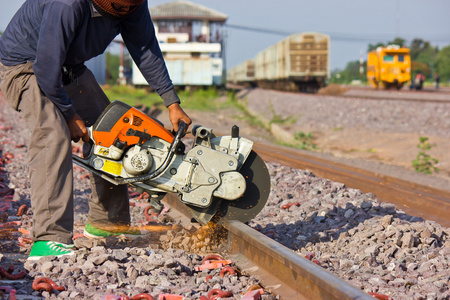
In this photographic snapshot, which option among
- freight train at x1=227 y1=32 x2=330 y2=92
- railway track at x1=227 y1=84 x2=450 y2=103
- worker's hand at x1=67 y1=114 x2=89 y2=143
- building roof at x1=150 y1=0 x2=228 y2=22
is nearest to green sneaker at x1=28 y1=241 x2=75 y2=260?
worker's hand at x1=67 y1=114 x2=89 y2=143

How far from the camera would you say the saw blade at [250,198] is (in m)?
4.17

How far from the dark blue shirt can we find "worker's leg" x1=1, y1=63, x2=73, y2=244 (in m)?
0.11

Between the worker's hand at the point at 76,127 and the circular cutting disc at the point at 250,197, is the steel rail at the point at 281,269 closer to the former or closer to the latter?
the circular cutting disc at the point at 250,197

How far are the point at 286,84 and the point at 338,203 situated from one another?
3306 centimetres

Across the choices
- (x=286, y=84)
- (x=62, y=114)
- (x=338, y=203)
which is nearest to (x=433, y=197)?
(x=338, y=203)

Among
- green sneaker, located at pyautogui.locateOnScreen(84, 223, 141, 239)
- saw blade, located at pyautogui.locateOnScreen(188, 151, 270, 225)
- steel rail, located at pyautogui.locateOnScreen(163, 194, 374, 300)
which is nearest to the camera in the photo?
steel rail, located at pyautogui.locateOnScreen(163, 194, 374, 300)

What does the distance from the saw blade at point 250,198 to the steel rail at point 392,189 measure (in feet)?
6.96

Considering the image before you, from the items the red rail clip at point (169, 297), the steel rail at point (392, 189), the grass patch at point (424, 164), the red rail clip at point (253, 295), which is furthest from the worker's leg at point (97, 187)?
the grass patch at point (424, 164)

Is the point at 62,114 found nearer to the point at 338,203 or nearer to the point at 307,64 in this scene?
the point at 338,203

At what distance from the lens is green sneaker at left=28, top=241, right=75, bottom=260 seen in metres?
3.61

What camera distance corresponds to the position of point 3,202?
18.6 ft

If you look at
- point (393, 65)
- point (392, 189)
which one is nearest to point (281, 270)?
point (392, 189)

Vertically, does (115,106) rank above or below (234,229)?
above

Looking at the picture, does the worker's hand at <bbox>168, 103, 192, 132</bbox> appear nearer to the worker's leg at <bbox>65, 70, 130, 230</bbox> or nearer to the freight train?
the worker's leg at <bbox>65, 70, 130, 230</bbox>
